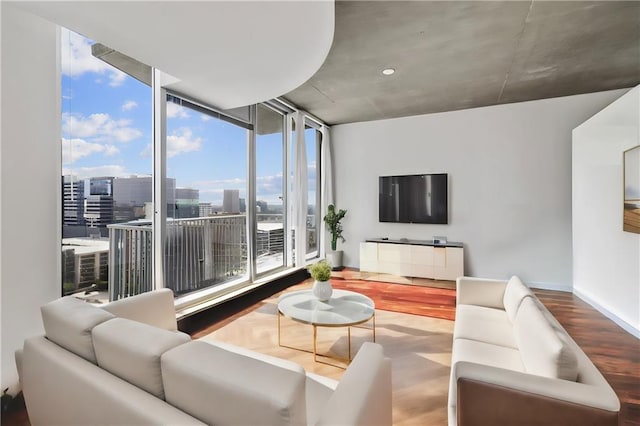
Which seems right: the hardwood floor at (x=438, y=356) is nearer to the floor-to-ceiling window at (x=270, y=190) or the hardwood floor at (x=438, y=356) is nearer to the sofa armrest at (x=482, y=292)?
the sofa armrest at (x=482, y=292)

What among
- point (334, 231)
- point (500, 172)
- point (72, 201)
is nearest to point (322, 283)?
point (72, 201)

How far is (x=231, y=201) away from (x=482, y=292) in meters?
3.18

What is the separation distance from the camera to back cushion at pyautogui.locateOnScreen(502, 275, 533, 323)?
7.16ft

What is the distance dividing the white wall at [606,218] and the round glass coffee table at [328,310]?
281 cm

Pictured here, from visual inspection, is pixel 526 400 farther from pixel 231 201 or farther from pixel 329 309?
pixel 231 201

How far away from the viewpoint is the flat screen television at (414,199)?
5.38 metres

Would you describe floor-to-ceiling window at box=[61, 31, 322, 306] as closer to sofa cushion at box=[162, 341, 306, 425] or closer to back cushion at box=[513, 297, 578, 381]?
sofa cushion at box=[162, 341, 306, 425]

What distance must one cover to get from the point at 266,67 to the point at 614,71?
4389mm

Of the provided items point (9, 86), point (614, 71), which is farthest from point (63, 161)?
point (614, 71)

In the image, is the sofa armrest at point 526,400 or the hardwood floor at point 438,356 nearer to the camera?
the sofa armrest at point 526,400

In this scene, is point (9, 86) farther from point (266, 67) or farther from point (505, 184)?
point (505, 184)

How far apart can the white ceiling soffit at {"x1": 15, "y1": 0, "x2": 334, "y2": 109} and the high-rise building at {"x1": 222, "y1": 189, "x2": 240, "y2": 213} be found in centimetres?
148

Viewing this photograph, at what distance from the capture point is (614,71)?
373cm

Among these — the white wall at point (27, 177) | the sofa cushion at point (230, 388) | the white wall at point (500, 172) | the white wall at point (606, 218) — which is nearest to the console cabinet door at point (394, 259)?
the white wall at point (500, 172)
